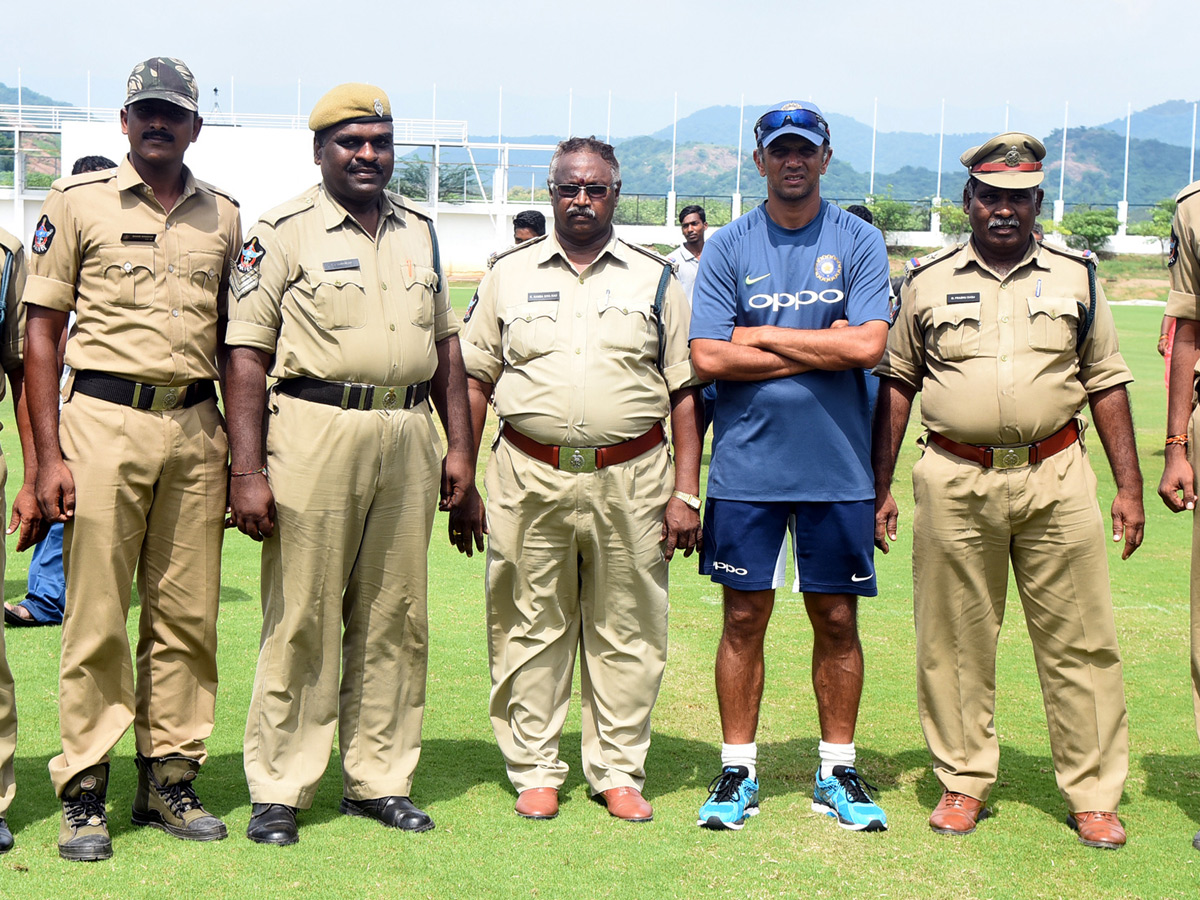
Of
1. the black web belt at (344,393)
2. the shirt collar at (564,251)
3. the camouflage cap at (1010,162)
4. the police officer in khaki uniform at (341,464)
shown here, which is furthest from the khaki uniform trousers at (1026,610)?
the black web belt at (344,393)

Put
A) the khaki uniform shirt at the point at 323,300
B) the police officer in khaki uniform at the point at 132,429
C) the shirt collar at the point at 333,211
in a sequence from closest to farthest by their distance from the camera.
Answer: the police officer in khaki uniform at the point at 132,429, the khaki uniform shirt at the point at 323,300, the shirt collar at the point at 333,211

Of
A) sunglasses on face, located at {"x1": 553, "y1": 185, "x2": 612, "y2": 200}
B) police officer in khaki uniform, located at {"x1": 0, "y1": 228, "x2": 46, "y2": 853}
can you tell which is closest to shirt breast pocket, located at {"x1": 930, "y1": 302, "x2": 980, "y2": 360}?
sunglasses on face, located at {"x1": 553, "y1": 185, "x2": 612, "y2": 200}

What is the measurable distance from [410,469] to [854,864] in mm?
1880

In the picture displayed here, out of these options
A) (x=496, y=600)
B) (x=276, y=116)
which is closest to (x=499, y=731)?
(x=496, y=600)

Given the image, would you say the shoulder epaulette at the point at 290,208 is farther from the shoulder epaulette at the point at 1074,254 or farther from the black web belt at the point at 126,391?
the shoulder epaulette at the point at 1074,254

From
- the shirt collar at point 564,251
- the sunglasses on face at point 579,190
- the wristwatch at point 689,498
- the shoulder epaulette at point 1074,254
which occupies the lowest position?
the wristwatch at point 689,498

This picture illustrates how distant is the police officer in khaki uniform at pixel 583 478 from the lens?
4319 mm

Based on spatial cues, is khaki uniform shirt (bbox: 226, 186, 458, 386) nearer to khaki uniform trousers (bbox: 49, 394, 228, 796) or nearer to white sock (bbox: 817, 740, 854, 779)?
khaki uniform trousers (bbox: 49, 394, 228, 796)

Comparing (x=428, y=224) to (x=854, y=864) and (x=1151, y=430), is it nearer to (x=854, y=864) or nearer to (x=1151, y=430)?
(x=854, y=864)

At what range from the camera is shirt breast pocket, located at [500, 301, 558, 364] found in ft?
14.3

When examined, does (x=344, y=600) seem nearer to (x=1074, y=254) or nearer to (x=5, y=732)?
(x=5, y=732)

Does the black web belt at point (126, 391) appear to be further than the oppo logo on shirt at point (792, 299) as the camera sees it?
No

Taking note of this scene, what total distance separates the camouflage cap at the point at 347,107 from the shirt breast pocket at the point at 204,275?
1.74ft

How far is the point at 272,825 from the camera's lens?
401 centimetres
